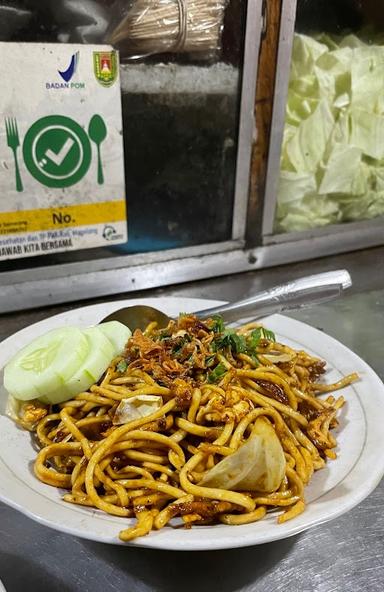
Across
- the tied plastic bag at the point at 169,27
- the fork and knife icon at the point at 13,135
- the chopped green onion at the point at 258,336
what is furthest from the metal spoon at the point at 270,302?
the tied plastic bag at the point at 169,27

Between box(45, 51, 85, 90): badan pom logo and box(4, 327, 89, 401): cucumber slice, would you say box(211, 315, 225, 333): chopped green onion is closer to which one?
box(4, 327, 89, 401): cucumber slice

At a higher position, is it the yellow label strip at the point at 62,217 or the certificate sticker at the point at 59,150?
the certificate sticker at the point at 59,150

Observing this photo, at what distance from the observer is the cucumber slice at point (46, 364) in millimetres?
987

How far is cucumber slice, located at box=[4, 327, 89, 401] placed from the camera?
3.24ft

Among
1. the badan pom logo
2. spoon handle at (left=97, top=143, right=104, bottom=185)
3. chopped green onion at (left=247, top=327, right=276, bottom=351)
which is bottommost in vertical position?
chopped green onion at (left=247, top=327, right=276, bottom=351)

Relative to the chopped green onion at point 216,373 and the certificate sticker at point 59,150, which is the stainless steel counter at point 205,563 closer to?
the chopped green onion at point 216,373

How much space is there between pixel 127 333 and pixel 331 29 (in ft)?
4.98

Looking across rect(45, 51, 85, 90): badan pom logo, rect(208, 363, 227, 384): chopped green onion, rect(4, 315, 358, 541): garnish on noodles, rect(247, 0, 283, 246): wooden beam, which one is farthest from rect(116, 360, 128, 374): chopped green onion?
rect(247, 0, 283, 246): wooden beam

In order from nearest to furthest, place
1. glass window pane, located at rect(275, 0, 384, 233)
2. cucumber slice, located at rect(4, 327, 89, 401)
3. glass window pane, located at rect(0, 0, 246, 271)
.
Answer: cucumber slice, located at rect(4, 327, 89, 401)
glass window pane, located at rect(0, 0, 246, 271)
glass window pane, located at rect(275, 0, 384, 233)

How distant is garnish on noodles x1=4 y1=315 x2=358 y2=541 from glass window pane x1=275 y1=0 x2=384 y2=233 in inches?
41.8

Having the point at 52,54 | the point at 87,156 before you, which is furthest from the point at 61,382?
the point at 52,54

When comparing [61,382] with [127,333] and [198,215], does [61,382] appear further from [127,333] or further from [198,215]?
[198,215]

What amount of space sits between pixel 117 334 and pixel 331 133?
1.43 metres

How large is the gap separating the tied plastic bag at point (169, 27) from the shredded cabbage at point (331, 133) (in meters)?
0.38
